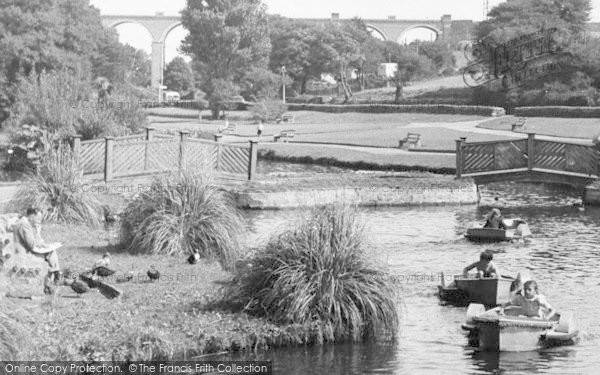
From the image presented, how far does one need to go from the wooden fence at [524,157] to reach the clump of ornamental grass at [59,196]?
19.6 meters

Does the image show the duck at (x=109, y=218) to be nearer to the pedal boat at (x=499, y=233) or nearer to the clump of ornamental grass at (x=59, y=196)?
the clump of ornamental grass at (x=59, y=196)

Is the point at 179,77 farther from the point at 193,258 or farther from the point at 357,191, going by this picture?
the point at 193,258

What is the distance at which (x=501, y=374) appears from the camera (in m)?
17.9

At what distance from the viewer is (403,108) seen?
3760 inches

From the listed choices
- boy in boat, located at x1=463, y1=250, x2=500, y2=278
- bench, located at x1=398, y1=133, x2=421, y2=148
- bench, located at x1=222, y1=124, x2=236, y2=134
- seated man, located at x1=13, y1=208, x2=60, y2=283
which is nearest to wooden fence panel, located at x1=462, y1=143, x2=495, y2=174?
bench, located at x1=398, y1=133, x2=421, y2=148

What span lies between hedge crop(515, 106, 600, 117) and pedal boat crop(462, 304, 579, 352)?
2356 inches

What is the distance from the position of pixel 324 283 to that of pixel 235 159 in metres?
23.4

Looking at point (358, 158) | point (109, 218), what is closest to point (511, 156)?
point (358, 158)

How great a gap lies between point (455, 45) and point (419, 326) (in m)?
154

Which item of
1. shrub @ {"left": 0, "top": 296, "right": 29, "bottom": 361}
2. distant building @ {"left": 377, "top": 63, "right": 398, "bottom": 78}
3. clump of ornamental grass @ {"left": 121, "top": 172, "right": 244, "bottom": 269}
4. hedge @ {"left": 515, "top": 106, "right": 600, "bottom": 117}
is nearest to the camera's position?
shrub @ {"left": 0, "top": 296, "right": 29, "bottom": 361}

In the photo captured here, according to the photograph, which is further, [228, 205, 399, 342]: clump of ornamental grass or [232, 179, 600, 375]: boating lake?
[228, 205, 399, 342]: clump of ornamental grass

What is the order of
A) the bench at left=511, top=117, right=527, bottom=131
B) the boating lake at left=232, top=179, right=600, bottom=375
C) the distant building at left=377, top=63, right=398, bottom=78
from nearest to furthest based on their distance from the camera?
the boating lake at left=232, top=179, right=600, bottom=375 < the bench at left=511, top=117, right=527, bottom=131 < the distant building at left=377, top=63, right=398, bottom=78

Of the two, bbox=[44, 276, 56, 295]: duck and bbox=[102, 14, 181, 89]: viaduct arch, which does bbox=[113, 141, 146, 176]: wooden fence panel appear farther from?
bbox=[102, 14, 181, 89]: viaduct arch

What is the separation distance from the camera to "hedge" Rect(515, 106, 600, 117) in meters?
78.0
